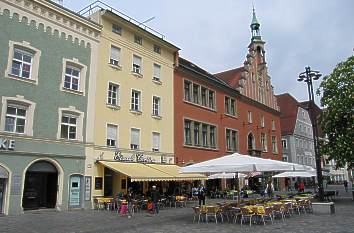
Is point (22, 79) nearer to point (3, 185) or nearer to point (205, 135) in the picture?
point (3, 185)

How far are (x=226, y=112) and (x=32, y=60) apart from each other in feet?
75.1

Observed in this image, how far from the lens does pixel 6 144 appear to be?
18141 millimetres

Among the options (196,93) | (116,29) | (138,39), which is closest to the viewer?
(116,29)

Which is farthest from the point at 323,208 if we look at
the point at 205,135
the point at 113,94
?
the point at 205,135

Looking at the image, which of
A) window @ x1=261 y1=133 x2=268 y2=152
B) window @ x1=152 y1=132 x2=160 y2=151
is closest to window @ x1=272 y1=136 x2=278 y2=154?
window @ x1=261 y1=133 x2=268 y2=152

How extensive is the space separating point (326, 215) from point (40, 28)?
60.9 feet

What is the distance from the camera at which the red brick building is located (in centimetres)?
3225

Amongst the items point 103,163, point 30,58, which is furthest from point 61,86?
point 103,163

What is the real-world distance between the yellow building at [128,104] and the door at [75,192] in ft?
2.24

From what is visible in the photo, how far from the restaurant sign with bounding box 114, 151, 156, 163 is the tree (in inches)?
536

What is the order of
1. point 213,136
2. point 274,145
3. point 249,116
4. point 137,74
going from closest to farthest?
point 137,74, point 213,136, point 249,116, point 274,145

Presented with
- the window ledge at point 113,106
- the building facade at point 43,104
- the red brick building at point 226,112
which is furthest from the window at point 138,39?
the window ledge at point 113,106

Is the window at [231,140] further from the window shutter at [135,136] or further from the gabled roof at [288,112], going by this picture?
the gabled roof at [288,112]

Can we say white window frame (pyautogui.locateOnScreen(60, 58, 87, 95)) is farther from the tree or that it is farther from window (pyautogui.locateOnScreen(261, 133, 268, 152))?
window (pyautogui.locateOnScreen(261, 133, 268, 152))
